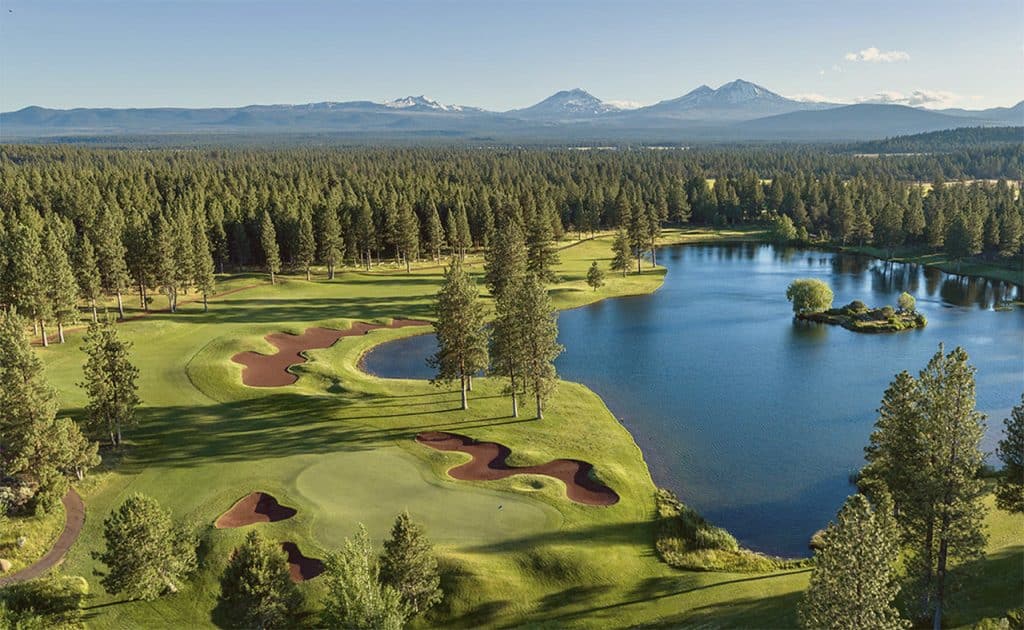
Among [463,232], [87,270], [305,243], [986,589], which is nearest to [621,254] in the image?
[463,232]

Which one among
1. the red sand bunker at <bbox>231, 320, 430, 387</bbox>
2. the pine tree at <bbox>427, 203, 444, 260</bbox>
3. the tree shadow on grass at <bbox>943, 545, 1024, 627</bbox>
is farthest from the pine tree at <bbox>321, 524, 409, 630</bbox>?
the pine tree at <bbox>427, 203, 444, 260</bbox>

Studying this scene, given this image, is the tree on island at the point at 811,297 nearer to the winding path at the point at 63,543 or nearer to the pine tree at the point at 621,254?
the pine tree at the point at 621,254

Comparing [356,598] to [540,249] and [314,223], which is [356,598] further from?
[314,223]

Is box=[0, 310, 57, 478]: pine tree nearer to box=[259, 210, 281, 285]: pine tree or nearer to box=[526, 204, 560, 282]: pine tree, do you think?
box=[259, 210, 281, 285]: pine tree

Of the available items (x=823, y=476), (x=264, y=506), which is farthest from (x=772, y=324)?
(x=264, y=506)

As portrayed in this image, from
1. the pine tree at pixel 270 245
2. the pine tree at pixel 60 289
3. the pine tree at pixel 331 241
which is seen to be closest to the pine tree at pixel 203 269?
the pine tree at pixel 270 245

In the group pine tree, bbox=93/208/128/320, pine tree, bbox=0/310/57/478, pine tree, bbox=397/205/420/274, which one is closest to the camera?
pine tree, bbox=0/310/57/478
